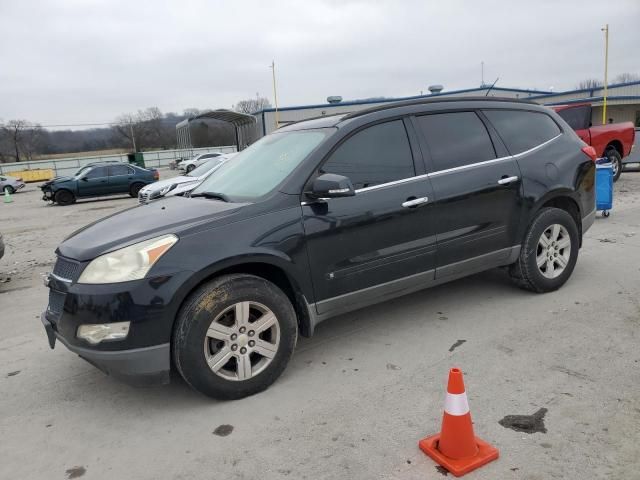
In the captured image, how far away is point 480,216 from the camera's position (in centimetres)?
421

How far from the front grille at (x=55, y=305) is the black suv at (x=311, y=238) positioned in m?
0.02

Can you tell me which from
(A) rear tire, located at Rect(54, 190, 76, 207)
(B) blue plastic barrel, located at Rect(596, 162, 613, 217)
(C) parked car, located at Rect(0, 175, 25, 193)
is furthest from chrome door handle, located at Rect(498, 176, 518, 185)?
(C) parked car, located at Rect(0, 175, 25, 193)

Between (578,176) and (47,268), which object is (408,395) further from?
(47,268)

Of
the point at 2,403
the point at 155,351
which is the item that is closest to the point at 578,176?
the point at 155,351

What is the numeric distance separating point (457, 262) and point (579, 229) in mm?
1699

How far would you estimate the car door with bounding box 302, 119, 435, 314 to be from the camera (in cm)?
352

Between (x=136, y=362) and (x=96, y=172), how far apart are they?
1834cm

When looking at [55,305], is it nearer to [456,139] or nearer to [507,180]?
[456,139]

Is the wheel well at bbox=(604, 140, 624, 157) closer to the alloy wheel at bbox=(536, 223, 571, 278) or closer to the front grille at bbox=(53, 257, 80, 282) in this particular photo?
the alloy wheel at bbox=(536, 223, 571, 278)

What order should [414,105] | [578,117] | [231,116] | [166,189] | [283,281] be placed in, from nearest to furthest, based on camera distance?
[283,281], [414,105], [166,189], [578,117], [231,116]

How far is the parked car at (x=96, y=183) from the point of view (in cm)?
1892

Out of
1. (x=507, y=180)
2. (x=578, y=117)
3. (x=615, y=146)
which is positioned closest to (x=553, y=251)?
(x=507, y=180)

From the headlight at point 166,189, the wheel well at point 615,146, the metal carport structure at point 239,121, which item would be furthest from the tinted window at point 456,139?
the metal carport structure at point 239,121

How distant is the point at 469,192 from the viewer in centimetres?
413
